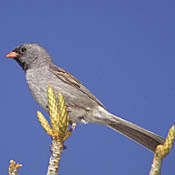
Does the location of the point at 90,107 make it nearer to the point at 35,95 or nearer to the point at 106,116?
the point at 106,116

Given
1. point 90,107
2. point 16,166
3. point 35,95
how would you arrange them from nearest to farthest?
point 16,166, point 35,95, point 90,107

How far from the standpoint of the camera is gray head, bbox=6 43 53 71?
7.73 ft

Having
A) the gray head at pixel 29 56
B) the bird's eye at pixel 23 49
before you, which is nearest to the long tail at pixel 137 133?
the gray head at pixel 29 56

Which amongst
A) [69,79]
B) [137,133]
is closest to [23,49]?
[69,79]

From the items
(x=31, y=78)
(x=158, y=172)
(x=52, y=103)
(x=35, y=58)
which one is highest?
(x=35, y=58)

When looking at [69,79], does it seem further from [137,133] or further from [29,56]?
[137,133]

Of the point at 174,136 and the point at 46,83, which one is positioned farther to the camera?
the point at 46,83

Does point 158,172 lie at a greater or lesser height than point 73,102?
lesser

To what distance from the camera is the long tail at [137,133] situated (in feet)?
6.20

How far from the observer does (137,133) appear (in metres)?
2.10

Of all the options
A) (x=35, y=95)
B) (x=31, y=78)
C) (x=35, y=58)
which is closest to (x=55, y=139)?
(x=35, y=95)

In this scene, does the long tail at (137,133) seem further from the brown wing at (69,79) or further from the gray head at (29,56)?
the gray head at (29,56)

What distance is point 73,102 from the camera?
6.95 feet

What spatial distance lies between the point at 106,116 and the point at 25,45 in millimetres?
948
